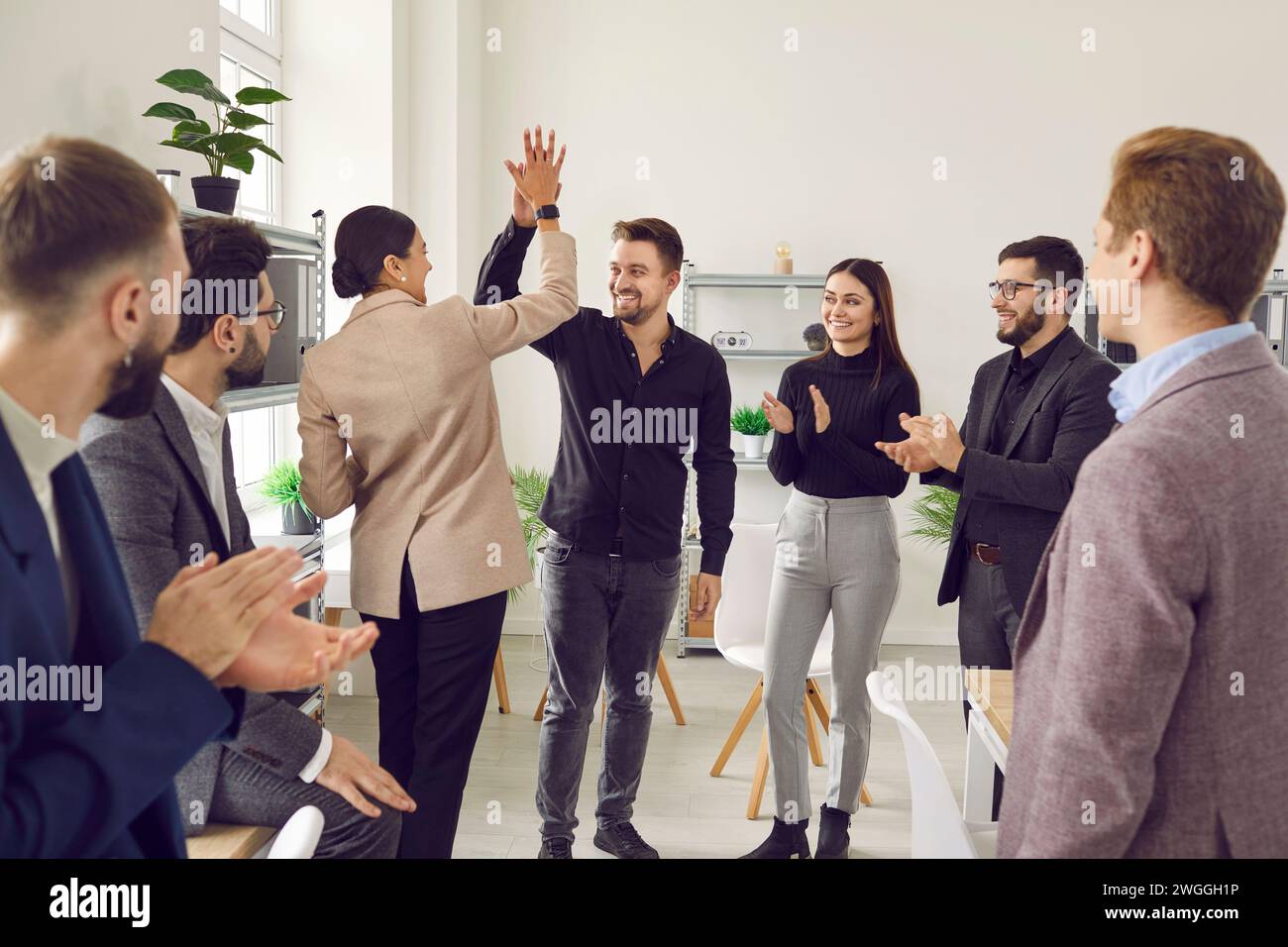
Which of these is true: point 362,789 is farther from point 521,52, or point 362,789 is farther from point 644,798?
point 521,52

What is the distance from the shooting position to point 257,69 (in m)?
4.37

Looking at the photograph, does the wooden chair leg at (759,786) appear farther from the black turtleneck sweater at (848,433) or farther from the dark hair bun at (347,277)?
the dark hair bun at (347,277)

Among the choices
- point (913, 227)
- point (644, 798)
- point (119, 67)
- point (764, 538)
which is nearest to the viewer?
point (119, 67)

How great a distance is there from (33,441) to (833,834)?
2431 mm

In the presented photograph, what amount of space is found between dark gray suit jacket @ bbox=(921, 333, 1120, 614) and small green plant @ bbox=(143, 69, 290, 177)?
1.93m

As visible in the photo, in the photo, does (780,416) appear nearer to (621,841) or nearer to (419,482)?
(419,482)

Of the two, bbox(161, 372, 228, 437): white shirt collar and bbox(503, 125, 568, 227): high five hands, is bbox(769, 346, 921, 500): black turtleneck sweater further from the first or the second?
bbox(161, 372, 228, 437): white shirt collar

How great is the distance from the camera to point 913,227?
5188 millimetres

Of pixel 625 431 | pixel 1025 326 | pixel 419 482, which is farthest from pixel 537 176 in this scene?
A: pixel 1025 326

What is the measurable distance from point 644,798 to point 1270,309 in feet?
11.1

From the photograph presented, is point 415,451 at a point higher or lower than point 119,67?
lower

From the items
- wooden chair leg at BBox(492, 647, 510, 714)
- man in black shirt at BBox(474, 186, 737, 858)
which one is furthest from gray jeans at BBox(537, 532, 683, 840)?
wooden chair leg at BBox(492, 647, 510, 714)

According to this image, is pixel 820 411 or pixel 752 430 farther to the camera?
pixel 752 430
